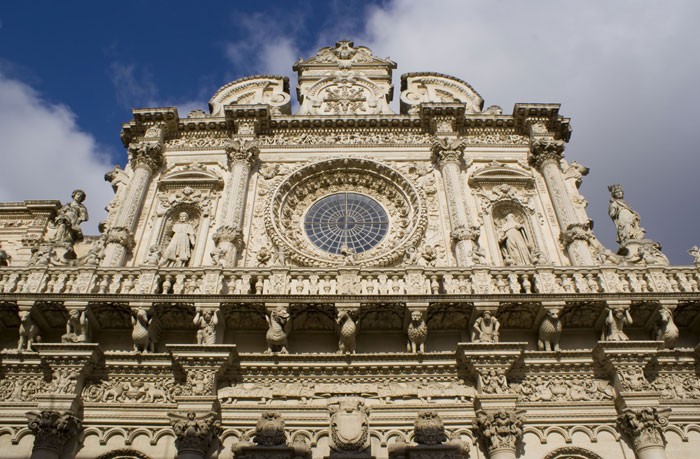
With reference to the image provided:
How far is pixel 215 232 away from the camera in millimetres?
13562

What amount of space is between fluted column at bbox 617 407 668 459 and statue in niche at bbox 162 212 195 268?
9592mm

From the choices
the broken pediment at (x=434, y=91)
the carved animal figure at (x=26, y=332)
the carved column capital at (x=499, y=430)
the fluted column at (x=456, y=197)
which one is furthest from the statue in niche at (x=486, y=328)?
the broken pediment at (x=434, y=91)

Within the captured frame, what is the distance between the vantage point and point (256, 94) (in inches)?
720

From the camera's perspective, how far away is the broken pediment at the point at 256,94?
58.9ft

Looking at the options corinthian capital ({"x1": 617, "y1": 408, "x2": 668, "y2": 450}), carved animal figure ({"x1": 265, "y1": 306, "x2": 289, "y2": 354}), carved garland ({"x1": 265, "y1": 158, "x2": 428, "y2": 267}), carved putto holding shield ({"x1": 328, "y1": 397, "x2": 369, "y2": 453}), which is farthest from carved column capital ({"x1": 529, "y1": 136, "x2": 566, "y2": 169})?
carved putto holding shield ({"x1": 328, "y1": 397, "x2": 369, "y2": 453})

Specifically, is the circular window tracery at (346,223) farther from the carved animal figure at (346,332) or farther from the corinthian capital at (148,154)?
the corinthian capital at (148,154)

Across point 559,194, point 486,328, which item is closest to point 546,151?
point 559,194

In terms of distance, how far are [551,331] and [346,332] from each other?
380 centimetres

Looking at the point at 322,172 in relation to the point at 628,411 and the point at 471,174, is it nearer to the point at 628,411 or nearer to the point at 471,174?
the point at 471,174

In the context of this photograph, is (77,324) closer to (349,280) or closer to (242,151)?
(349,280)

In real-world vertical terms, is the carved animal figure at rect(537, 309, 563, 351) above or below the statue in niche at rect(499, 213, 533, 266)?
below

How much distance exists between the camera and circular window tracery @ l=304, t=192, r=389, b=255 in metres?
14.6

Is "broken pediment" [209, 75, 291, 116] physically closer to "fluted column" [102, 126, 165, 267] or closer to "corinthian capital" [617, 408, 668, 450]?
"fluted column" [102, 126, 165, 267]

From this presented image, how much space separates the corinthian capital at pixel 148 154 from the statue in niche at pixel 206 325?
628 centimetres
